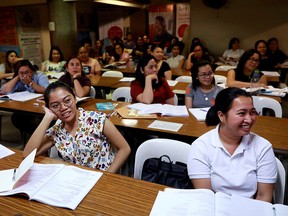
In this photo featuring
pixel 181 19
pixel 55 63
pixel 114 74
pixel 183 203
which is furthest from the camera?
pixel 181 19

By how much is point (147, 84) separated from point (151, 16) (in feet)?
25.1

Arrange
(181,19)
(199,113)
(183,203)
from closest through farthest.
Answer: (183,203), (199,113), (181,19)

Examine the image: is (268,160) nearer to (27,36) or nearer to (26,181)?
(26,181)

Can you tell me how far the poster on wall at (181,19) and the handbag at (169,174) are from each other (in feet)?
27.2

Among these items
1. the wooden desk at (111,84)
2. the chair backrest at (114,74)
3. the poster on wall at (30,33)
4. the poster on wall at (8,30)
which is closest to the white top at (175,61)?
the chair backrest at (114,74)

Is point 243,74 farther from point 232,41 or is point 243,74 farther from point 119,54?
point 119,54

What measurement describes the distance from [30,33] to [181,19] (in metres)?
4.97

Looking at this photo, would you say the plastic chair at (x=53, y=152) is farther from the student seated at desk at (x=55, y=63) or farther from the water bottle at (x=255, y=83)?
the student seated at desk at (x=55, y=63)

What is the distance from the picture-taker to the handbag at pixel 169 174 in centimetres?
143

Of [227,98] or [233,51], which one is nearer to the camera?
[227,98]

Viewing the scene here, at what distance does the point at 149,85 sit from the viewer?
272 cm

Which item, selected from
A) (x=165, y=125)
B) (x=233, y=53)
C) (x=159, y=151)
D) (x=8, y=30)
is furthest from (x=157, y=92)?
(x=8, y=30)

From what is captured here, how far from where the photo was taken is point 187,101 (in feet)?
8.89

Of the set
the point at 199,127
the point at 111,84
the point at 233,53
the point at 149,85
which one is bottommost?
the point at 199,127
